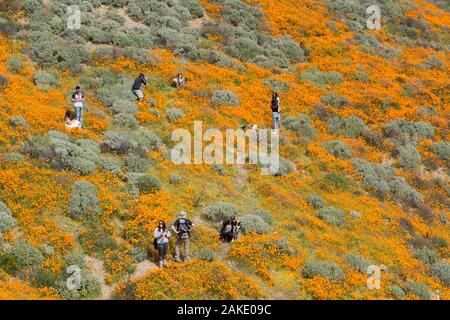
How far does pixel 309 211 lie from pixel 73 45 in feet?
55.4

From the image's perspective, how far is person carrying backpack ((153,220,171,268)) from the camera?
16.7 m

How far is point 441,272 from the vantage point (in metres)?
20.2

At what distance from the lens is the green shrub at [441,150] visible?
1165 inches

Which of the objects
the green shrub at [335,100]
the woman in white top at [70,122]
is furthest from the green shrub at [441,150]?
the woman in white top at [70,122]

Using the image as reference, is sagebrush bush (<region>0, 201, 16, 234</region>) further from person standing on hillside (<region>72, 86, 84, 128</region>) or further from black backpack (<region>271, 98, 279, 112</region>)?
black backpack (<region>271, 98, 279, 112</region>)

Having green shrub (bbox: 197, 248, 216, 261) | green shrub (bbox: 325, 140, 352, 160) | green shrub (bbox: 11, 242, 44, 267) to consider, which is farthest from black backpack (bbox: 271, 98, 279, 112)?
green shrub (bbox: 11, 242, 44, 267)

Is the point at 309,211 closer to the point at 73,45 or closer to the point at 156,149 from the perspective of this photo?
the point at 156,149

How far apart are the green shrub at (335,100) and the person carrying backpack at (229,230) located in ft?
50.5

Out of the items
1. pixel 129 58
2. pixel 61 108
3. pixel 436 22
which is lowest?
pixel 61 108

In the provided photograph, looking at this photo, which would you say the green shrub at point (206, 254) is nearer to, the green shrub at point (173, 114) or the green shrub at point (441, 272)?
the green shrub at point (441, 272)

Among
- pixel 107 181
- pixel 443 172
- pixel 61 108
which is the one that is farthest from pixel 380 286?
pixel 61 108

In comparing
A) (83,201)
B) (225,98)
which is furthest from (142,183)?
(225,98)
